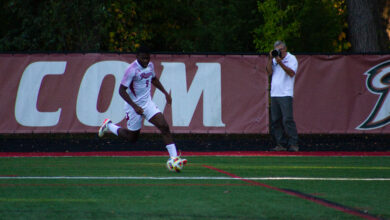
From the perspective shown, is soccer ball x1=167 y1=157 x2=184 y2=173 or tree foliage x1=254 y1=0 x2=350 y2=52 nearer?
soccer ball x1=167 y1=157 x2=184 y2=173

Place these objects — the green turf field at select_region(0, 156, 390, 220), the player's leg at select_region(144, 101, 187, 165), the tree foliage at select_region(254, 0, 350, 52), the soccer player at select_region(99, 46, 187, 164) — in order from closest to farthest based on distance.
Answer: the green turf field at select_region(0, 156, 390, 220)
the player's leg at select_region(144, 101, 187, 165)
the soccer player at select_region(99, 46, 187, 164)
the tree foliage at select_region(254, 0, 350, 52)

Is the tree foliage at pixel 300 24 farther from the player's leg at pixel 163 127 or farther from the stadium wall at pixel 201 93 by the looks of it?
the player's leg at pixel 163 127

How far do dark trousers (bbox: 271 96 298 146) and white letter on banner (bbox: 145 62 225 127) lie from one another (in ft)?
7.28

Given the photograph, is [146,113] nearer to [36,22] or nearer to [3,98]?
[3,98]

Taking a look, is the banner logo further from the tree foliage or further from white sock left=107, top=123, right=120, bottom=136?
the tree foliage

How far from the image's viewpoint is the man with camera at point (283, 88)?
1327 cm

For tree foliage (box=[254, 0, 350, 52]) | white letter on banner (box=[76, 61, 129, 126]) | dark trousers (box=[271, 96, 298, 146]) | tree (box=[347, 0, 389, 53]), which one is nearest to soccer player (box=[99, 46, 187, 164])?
dark trousers (box=[271, 96, 298, 146])

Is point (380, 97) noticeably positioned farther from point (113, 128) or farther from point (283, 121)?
point (113, 128)

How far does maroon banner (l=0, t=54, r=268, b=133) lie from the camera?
15.7m

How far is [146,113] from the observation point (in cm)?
998

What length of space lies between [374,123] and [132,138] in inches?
285

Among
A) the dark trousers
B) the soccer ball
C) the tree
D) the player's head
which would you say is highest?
the tree

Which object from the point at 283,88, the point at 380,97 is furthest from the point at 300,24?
the point at 283,88

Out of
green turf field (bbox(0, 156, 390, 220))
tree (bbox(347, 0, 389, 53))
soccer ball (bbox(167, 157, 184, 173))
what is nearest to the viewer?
green turf field (bbox(0, 156, 390, 220))
